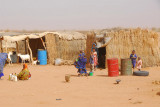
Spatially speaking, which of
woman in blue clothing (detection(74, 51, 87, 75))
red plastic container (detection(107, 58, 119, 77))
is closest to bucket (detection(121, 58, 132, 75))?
red plastic container (detection(107, 58, 119, 77))

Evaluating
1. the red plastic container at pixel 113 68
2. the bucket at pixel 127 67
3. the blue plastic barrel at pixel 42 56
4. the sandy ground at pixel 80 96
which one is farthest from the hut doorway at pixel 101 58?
the sandy ground at pixel 80 96

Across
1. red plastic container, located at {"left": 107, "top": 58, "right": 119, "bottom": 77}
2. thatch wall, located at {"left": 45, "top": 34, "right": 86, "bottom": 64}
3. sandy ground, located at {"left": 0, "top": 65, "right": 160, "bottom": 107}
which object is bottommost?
sandy ground, located at {"left": 0, "top": 65, "right": 160, "bottom": 107}

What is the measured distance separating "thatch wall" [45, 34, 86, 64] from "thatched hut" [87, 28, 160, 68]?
3966 millimetres

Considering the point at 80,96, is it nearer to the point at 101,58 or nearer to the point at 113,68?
the point at 113,68

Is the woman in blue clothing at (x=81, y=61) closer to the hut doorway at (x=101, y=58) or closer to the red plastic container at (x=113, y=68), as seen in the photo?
the red plastic container at (x=113, y=68)

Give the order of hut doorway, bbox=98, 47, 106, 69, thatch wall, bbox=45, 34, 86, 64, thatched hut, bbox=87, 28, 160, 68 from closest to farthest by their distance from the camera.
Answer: thatched hut, bbox=87, 28, 160, 68, hut doorway, bbox=98, 47, 106, 69, thatch wall, bbox=45, 34, 86, 64

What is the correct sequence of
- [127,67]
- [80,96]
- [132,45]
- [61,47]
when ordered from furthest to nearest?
[61,47] → [132,45] → [127,67] → [80,96]

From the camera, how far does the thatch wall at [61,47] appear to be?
61.9 feet

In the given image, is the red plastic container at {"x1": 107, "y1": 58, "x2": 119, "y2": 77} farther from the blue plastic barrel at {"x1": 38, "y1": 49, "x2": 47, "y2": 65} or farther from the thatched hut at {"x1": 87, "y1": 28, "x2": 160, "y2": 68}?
the blue plastic barrel at {"x1": 38, "y1": 49, "x2": 47, "y2": 65}

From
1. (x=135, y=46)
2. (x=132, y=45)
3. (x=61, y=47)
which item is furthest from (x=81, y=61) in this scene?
(x=61, y=47)

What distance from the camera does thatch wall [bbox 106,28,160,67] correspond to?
14844 millimetres

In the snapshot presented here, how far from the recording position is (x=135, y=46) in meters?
15.1

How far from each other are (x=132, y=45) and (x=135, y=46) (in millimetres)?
208

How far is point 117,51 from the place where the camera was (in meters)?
14.8
